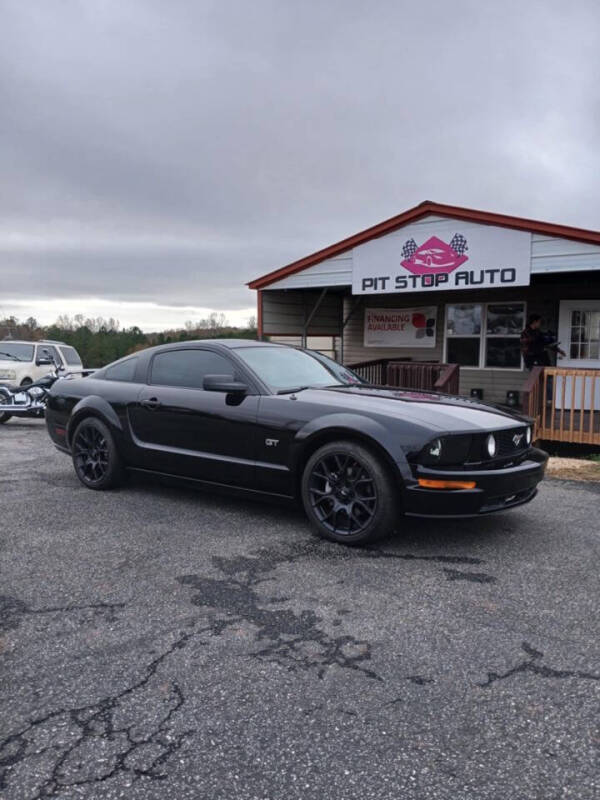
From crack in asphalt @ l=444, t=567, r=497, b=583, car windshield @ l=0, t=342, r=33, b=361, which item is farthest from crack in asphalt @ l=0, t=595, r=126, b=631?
car windshield @ l=0, t=342, r=33, b=361

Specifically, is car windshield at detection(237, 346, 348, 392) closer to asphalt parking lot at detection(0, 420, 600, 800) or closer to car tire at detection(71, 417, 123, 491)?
asphalt parking lot at detection(0, 420, 600, 800)

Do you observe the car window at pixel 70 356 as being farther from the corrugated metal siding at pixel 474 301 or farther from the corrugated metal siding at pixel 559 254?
the corrugated metal siding at pixel 559 254

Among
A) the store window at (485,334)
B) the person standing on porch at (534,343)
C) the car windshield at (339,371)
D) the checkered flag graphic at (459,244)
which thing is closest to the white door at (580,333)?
the store window at (485,334)

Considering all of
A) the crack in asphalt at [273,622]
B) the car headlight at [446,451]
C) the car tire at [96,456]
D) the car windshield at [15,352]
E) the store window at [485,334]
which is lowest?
the crack in asphalt at [273,622]

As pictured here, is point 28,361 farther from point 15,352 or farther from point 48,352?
point 48,352

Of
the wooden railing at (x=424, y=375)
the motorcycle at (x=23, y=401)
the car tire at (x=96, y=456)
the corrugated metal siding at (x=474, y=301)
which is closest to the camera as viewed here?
the car tire at (x=96, y=456)

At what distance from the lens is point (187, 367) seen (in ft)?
19.2

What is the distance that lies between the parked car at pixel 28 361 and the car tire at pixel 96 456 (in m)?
9.70

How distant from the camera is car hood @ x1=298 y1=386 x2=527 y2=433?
4.54 meters

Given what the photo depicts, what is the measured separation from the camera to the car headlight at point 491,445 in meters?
4.54

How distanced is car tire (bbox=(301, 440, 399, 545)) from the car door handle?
1.69 meters

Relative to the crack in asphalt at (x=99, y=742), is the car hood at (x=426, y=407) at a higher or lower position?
higher

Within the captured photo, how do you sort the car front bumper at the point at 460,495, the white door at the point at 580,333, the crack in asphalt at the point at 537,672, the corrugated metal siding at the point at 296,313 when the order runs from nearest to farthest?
the crack in asphalt at the point at 537,672 → the car front bumper at the point at 460,495 → the white door at the point at 580,333 → the corrugated metal siding at the point at 296,313

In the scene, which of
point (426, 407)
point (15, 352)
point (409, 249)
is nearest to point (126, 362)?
point (426, 407)
